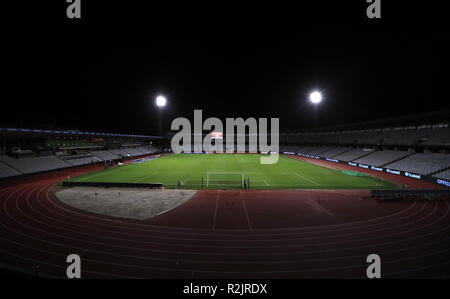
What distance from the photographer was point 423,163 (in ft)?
91.6

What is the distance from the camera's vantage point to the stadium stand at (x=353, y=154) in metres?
41.9

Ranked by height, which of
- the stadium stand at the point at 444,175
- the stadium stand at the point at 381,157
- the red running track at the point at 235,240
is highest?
the stadium stand at the point at 381,157

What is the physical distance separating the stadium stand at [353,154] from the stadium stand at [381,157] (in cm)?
204

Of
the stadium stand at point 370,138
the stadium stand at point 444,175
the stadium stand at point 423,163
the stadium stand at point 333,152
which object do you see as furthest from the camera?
the stadium stand at point 333,152

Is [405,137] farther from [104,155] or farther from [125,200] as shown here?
[104,155]

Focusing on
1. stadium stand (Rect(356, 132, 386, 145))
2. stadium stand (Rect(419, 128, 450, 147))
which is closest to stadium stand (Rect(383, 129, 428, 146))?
stadium stand (Rect(419, 128, 450, 147))

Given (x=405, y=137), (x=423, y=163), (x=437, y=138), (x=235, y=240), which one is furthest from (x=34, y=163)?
(x=405, y=137)

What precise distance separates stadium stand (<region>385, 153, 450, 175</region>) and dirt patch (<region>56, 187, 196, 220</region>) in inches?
1187

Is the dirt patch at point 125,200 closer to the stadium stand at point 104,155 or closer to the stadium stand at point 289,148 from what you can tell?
the stadium stand at point 104,155

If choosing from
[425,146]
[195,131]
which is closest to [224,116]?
[195,131]

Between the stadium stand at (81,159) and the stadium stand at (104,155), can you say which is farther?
the stadium stand at (104,155)

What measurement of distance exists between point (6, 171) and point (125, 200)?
2031 cm

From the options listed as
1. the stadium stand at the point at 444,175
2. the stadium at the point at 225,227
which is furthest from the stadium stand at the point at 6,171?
the stadium stand at the point at 444,175

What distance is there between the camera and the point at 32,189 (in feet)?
63.4
